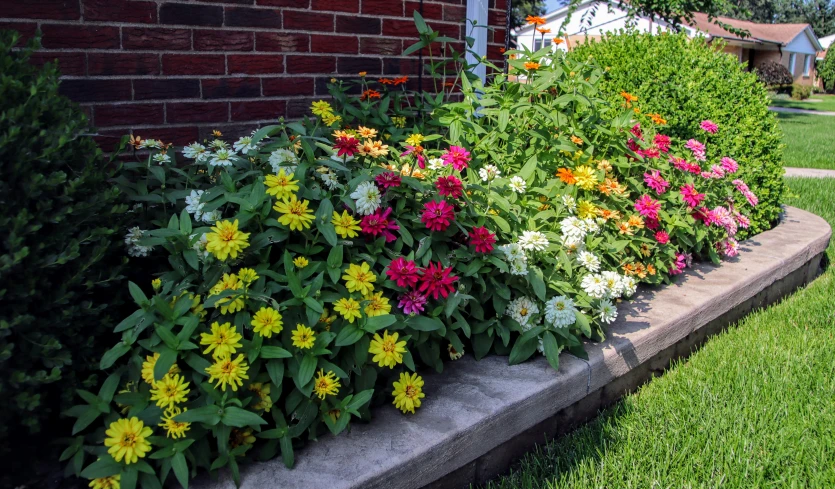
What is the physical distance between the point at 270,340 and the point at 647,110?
3.21 meters

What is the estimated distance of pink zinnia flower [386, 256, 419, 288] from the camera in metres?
2.00

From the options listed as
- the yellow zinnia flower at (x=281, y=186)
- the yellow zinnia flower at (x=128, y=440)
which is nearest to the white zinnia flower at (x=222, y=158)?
the yellow zinnia flower at (x=281, y=186)

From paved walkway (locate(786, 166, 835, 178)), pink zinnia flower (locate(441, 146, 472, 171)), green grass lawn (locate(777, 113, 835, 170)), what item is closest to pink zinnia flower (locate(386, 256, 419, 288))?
pink zinnia flower (locate(441, 146, 472, 171))

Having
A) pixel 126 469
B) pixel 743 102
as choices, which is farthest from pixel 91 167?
pixel 743 102

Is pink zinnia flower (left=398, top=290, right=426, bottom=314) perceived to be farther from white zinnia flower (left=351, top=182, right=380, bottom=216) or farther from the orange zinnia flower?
the orange zinnia flower

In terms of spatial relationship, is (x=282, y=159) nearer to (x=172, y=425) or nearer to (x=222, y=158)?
(x=222, y=158)

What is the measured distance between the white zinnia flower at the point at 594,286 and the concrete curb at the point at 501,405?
0.21 m

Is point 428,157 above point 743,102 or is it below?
below

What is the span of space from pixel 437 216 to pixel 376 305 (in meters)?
0.37

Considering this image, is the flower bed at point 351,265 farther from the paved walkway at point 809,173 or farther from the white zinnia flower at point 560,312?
the paved walkway at point 809,173

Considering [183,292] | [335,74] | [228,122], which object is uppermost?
[335,74]

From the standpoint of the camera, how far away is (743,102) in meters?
4.41

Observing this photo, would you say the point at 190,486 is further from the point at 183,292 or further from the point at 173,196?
the point at 173,196

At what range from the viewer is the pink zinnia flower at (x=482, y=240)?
2.22m
